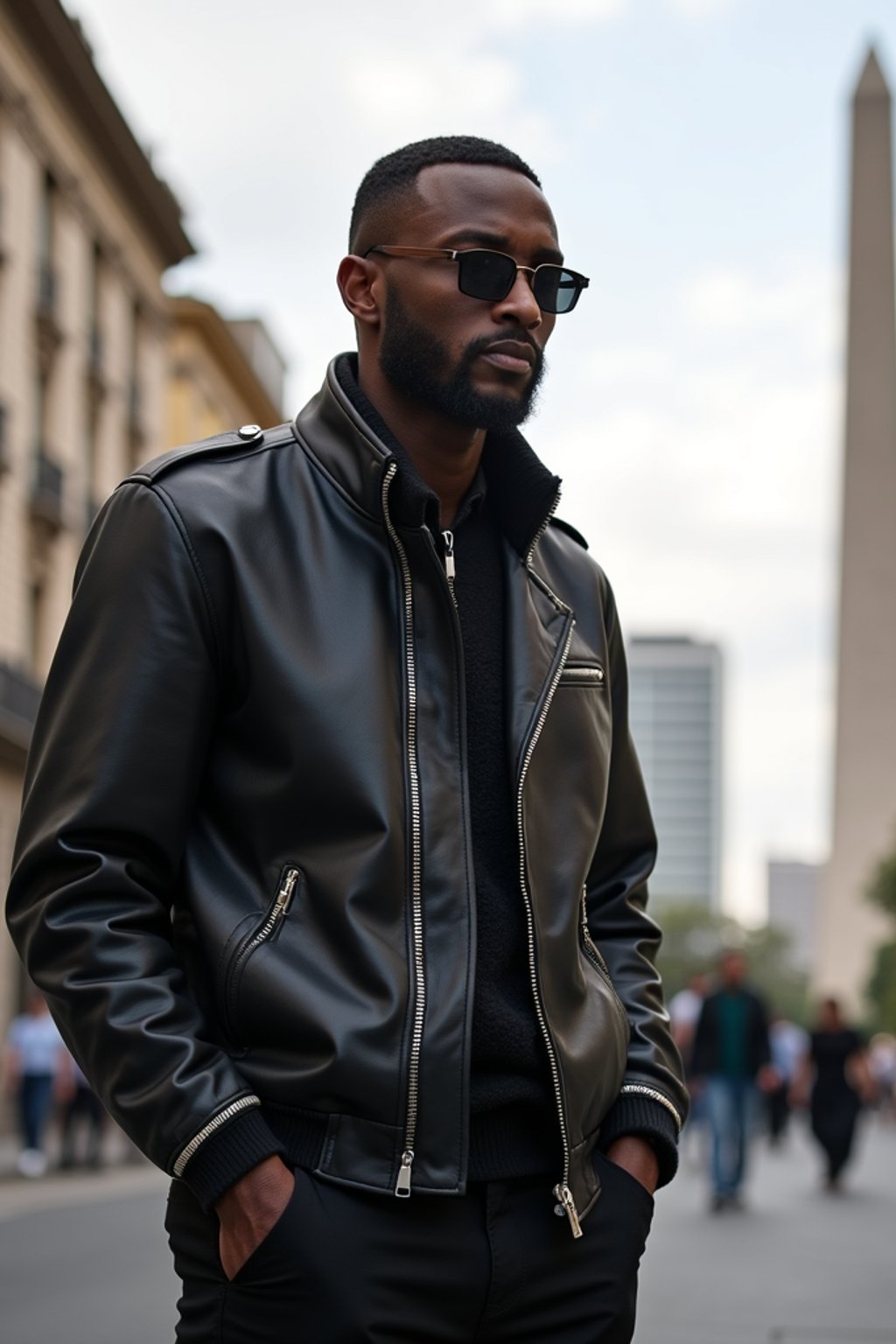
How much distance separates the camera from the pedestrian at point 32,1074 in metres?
17.4

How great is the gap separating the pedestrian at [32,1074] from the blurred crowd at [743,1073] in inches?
198

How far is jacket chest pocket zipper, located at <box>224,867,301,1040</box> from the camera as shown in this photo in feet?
7.92

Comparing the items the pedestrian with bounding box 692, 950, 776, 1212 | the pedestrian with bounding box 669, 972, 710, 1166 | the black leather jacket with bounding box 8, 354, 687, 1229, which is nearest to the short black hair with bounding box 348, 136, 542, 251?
Answer: the black leather jacket with bounding box 8, 354, 687, 1229

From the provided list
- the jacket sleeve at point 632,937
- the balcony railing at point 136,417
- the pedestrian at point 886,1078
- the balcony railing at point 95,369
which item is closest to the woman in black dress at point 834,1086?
the jacket sleeve at point 632,937

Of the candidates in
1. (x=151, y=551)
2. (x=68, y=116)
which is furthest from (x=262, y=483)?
(x=68, y=116)

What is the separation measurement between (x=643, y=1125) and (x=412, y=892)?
479 mm

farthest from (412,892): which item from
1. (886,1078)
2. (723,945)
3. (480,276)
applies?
(723,945)

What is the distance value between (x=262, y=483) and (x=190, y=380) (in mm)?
42903

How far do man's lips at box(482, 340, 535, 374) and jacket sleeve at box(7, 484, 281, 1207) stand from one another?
0.44m

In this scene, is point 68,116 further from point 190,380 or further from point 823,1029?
point 823,1029

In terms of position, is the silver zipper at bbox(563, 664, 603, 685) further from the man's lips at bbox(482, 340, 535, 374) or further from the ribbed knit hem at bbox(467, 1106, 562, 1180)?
the ribbed knit hem at bbox(467, 1106, 562, 1180)

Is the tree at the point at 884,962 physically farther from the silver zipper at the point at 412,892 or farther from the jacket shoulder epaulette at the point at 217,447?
the silver zipper at the point at 412,892

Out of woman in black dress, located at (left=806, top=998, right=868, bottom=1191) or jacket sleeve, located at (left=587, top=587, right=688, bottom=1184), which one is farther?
woman in black dress, located at (left=806, top=998, right=868, bottom=1191)

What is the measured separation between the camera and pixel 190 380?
147ft
